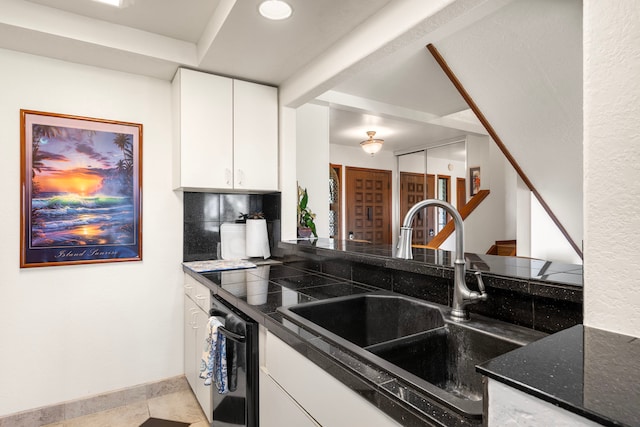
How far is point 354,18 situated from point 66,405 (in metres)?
2.81

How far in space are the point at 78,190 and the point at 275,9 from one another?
1646 mm

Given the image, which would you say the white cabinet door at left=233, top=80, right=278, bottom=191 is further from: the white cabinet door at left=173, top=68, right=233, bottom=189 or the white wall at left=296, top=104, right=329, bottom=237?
the white wall at left=296, top=104, right=329, bottom=237

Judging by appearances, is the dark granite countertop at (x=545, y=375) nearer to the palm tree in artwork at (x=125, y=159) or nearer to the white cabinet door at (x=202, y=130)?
the white cabinet door at (x=202, y=130)

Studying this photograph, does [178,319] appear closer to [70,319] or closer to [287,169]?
[70,319]

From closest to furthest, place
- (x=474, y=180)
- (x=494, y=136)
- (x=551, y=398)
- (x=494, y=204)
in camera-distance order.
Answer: (x=551, y=398)
(x=494, y=136)
(x=494, y=204)
(x=474, y=180)

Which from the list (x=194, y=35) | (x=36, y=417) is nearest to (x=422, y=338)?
(x=194, y=35)

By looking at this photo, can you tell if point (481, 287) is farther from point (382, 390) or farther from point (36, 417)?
point (36, 417)

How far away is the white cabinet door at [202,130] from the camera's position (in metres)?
2.28

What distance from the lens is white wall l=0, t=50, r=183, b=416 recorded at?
6.73 ft

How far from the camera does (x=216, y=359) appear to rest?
5.32 ft

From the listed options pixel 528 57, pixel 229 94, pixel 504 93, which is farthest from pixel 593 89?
pixel 229 94

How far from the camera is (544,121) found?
2.40 metres

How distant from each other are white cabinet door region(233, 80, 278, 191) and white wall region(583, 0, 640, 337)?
2.06 meters

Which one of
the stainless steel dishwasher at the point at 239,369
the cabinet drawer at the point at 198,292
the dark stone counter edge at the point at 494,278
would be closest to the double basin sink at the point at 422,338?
the dark stone counter edge at the point at 494,278
